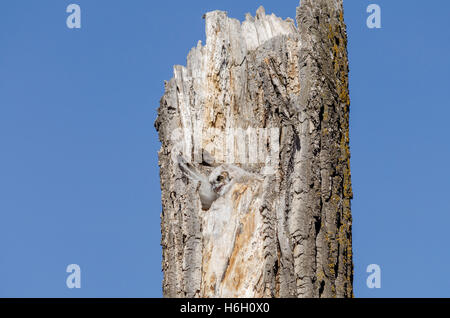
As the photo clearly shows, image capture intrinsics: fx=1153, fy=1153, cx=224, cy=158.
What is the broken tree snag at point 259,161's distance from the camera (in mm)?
7047

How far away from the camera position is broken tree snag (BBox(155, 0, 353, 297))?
7.05 m

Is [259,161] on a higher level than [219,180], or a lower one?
higher

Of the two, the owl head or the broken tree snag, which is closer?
the broken tree snag

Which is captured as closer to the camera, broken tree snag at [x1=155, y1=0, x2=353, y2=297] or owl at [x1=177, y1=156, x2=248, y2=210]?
broken tree snag at [x1=155, y1=0, x2=353, y2=297]

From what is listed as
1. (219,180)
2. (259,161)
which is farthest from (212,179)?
(259,161)

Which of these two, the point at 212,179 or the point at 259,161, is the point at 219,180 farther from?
the point at 259,161

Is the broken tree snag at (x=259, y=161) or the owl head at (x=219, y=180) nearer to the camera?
the broken tree snag at (x=259, y=161)

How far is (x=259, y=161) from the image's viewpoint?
7258mm
